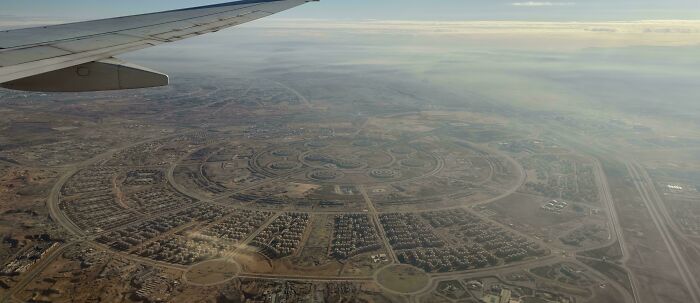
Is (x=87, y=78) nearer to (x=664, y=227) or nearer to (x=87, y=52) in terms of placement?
(x=87, y=52)

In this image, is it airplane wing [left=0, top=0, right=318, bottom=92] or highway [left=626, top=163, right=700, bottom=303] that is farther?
highway [left=626, top=163, right=700, bottom=303]

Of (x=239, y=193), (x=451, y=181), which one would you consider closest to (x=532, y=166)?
(x=451, y=181)

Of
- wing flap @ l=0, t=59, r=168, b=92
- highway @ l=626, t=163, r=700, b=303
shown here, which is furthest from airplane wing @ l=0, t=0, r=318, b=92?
highway @ l=626, t=163, r=700, b=303

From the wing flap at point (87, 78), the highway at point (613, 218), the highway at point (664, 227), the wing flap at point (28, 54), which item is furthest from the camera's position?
the highway at point (664, 227)

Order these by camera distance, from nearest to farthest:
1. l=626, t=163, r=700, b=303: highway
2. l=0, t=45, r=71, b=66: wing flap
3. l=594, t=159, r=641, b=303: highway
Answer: l=0, t=45, r=71, b=66: wing flap
l=594, t=159, r=641, b=303: highway
l=626, t=163, r=700, b=303: highway

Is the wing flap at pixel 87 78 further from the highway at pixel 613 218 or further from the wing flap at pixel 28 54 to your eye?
the highway at pixel 613 218

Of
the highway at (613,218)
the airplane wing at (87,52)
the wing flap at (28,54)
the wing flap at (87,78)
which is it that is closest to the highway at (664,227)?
the highway at (613,218)

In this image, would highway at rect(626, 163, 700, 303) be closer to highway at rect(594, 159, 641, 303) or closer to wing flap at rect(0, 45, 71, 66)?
highway at rect(594, 159, 641, 303)

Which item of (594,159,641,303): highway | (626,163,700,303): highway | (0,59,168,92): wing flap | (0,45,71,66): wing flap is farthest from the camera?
(626,163,700,303): highway

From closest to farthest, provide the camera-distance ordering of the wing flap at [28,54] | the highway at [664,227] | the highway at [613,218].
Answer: the wing flap at [28,54] < the highway at [613,218] < the highway at [664,227]
